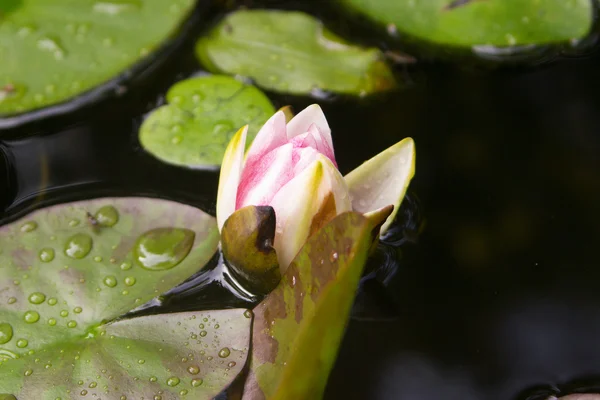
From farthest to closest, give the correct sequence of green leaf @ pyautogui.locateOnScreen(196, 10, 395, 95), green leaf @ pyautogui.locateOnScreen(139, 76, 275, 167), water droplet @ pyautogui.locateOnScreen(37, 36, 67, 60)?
green leaf @ pyautogui.locateOnScreen(196, 10, 395, 95)
water droplet @ pyautogui.locateOnScreen(37, 36, 67, 60)
green leaf @ pyautogui.locateOnScreen(139, 76, 275, 167)

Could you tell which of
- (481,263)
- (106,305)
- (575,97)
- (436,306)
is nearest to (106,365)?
(106,305)

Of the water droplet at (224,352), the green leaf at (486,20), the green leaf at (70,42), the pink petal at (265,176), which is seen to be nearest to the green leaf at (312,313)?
the water droplet at (224,352)

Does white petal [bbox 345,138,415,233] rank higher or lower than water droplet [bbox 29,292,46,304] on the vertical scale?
higher

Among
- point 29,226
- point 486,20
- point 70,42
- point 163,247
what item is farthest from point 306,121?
point 486,20

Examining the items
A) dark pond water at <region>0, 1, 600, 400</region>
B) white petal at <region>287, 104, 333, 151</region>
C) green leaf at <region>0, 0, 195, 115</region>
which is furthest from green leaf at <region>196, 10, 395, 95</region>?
white petal at <region>287, 104, 333, 151</region>

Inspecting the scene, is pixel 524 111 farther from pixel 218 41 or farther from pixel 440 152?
pixel 218 41

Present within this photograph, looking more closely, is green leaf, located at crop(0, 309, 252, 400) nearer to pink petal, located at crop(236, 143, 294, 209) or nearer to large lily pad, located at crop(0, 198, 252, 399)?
large lily pad, located at crop(0, 198, 252, 399)

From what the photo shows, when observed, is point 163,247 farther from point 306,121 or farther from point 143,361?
point 306,121
